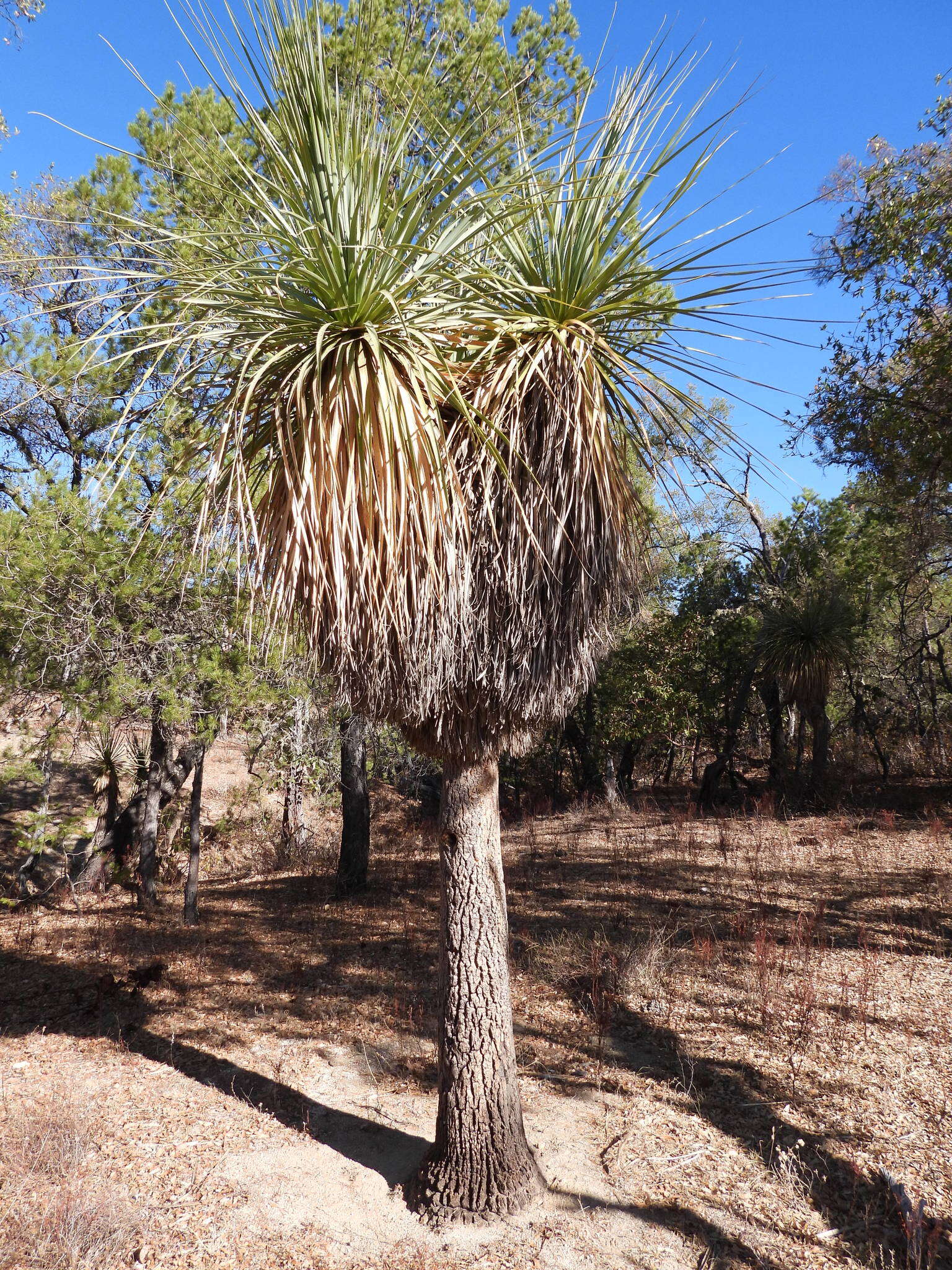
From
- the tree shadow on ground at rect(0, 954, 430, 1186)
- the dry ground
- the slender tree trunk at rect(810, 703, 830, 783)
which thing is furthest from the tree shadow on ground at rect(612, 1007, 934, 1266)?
the slender tree trunk at rect(810, 703, 830, 783)

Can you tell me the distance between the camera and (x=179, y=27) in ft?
10.6

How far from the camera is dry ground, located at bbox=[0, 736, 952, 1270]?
408 centimetres

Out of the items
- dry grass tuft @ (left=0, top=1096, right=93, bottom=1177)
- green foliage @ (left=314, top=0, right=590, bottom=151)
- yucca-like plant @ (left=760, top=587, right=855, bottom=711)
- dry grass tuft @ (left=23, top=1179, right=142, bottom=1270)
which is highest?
green foliage @ (left=314, top=0, right=590, bottom=151)

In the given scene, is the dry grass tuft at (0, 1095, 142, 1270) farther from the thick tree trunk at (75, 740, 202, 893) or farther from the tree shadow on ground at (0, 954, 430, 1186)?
the thick tree trunk at (75, 740, 202, 893)

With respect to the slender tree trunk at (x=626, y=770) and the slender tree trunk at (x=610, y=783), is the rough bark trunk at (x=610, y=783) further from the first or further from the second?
the slender tree trunk at (x=626, y=770)

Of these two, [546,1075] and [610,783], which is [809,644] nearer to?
[610,783]

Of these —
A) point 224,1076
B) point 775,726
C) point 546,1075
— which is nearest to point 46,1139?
point 224,1076

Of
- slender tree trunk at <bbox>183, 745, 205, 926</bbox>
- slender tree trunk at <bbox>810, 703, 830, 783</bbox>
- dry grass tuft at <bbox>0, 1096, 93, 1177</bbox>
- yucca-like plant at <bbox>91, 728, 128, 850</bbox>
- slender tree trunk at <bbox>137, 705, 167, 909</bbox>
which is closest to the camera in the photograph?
dry grass tuft at <bbox>0, 1096, 93, 1177</bbox>

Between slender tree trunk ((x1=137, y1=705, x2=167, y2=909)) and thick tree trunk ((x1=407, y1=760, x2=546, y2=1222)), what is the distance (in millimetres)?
6659

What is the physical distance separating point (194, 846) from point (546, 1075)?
5024mm

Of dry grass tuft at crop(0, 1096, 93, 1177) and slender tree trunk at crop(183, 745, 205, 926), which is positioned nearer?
dry grass tuft at crop(0, 1096, 93, 1177)

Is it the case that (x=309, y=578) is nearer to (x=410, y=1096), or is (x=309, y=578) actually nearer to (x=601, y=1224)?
(x=601, y=1224)

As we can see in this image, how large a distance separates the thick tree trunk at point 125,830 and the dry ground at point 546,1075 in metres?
1.28

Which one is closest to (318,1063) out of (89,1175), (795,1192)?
(89,1175)
